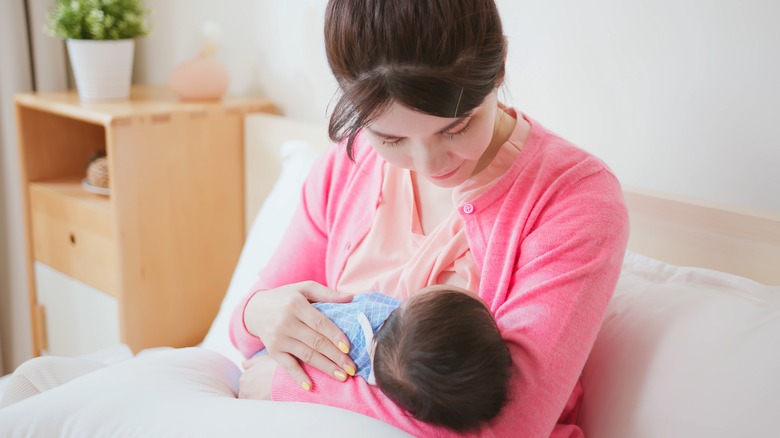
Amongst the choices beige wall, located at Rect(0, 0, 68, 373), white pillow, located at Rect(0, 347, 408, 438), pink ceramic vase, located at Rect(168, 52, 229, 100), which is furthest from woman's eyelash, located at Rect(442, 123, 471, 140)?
beige wall, located at Rect(0, 0, 68, 373)

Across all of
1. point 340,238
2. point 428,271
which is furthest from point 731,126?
point 340,238

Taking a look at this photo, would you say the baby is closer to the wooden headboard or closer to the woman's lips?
the woman's lips

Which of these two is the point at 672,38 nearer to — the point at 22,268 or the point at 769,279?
the point at 769,279

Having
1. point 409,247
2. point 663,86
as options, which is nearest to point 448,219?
point 409,247

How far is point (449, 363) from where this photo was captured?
797mm

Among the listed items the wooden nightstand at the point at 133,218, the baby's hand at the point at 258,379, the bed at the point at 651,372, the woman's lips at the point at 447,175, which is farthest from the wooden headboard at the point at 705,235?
the wooden nightstand at the point at 133,218

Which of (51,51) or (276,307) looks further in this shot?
(51,51)

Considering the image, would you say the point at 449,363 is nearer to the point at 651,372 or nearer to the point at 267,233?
the point at 651,372

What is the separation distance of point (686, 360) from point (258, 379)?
597 millimetres

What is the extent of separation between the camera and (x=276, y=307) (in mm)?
1069

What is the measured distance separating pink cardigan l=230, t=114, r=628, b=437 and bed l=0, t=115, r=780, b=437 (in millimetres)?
74

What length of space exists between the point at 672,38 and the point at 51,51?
68.5 inches

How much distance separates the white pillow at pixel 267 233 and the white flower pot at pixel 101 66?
57cm

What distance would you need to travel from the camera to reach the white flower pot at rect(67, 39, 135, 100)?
1.80 metres
